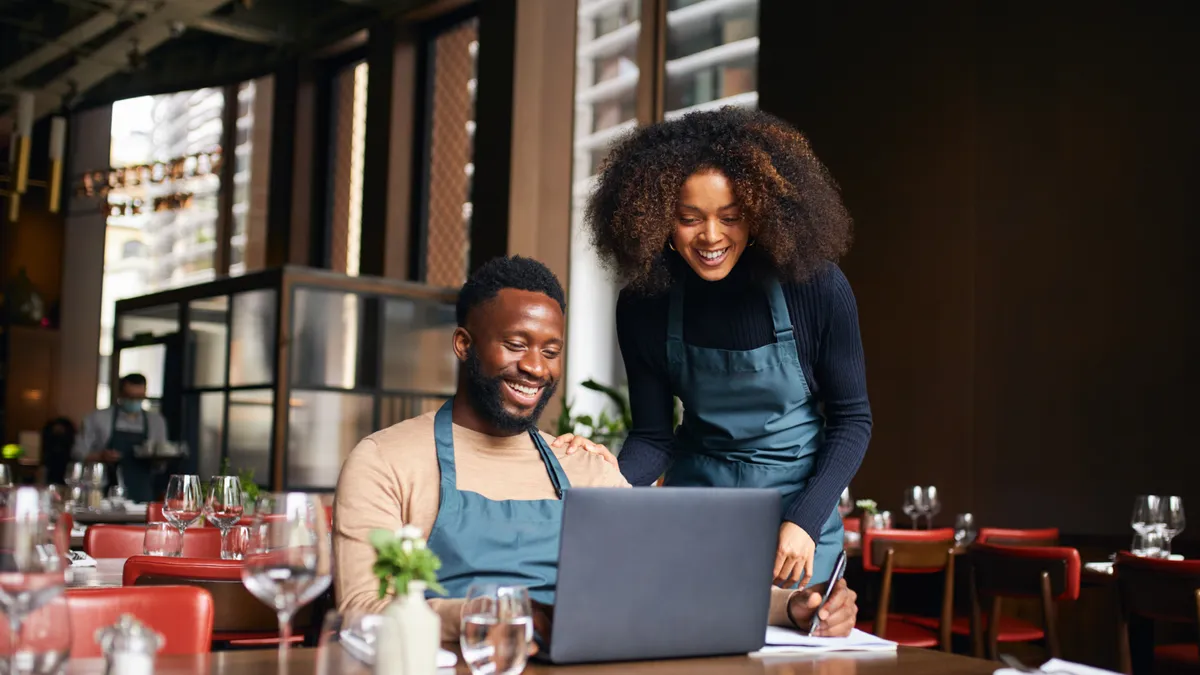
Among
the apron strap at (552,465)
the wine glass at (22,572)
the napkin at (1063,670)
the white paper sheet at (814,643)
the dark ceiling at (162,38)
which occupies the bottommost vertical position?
the white paper sheet at (814,643)

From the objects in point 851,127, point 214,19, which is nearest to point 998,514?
point 851,127

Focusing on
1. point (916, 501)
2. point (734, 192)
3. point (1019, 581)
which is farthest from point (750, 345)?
point (916, 501)

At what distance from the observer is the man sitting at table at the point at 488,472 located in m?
1.73

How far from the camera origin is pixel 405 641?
115 centimetres

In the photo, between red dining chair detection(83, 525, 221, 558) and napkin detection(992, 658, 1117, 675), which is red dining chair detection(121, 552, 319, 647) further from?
napkin detection(992, 658, 1117, 675)

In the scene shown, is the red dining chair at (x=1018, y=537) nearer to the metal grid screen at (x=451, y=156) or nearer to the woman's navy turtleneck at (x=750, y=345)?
the woman's navy turtleneck at (x=750, y=345)

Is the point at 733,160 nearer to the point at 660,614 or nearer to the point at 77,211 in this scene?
the point at 660,614

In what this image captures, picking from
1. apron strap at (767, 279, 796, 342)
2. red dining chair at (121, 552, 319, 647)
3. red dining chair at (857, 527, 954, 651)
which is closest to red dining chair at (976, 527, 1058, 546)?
red dining chair at (857, 527, 954, 651)

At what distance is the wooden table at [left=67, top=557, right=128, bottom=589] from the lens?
2.53 metres

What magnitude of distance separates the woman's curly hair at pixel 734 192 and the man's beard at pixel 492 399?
390 mm

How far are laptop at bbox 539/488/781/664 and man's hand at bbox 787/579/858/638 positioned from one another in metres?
0.26

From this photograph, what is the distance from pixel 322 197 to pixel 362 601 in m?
9.21

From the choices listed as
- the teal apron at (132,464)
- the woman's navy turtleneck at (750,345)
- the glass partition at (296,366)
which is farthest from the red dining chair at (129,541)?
the teal apron at (132,464)

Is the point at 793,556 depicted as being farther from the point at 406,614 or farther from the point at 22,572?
the point at 22,572
